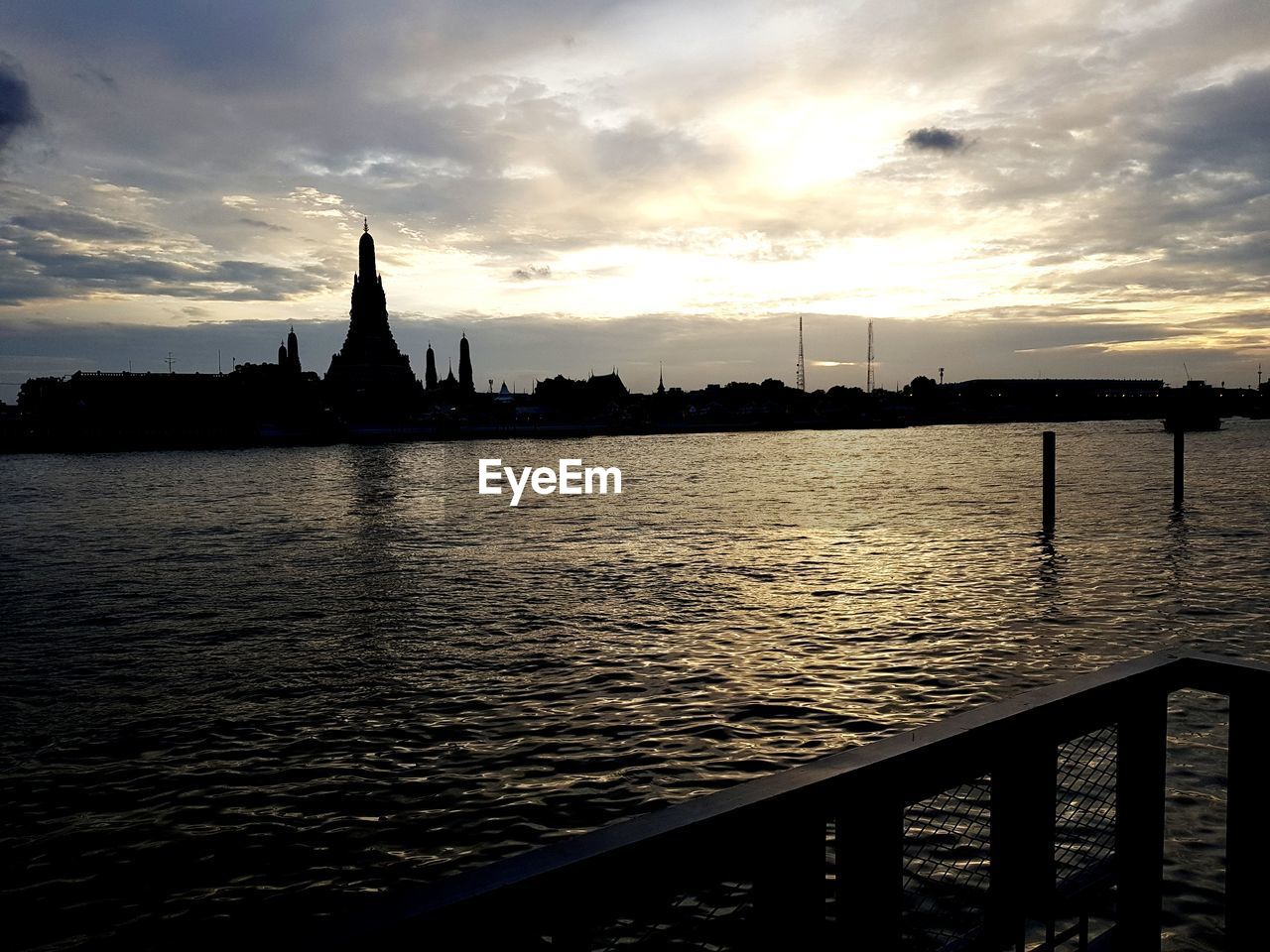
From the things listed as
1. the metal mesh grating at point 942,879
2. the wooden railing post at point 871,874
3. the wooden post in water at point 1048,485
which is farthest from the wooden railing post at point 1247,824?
the wooden post in water at point 1048,485

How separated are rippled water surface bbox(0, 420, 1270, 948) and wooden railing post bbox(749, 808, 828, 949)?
6.33m

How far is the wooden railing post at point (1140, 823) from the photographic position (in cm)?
375

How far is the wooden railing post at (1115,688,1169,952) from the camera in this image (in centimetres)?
375

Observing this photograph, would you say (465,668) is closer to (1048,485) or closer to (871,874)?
(871,874)

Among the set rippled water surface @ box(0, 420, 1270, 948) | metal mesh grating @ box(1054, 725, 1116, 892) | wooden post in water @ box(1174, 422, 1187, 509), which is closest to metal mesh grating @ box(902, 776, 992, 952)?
metal mesh grating @ box(1054, 725, 1116, 892)

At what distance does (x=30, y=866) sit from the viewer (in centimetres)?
921

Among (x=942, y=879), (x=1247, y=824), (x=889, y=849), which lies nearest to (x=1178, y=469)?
(x=942, y=879)

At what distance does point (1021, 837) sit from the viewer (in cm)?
334

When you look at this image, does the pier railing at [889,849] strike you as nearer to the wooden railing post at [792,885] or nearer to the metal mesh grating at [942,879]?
the wooden railing post at [792,885]

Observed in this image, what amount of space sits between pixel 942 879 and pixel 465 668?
9.91m

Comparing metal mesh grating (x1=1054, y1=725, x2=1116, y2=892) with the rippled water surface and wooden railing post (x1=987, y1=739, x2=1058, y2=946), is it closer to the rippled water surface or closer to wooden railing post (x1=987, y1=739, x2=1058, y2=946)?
the rippled water surface

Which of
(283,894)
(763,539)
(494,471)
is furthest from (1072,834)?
(494,471)

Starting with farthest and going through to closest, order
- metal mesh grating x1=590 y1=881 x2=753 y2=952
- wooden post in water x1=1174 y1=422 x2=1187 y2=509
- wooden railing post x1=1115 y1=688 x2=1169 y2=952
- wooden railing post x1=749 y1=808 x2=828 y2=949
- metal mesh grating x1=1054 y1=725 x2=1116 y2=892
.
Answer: wooden post in water x1=1174 y1=422 x2=1187 y2=509, metal mesh grating x1=590 y1=881 x2=753 y2=952, metal mesh grating x1=1054 y1=725 x2=1116 y2=892, wooden railing post x1=1115 y1=688 x2=1169 y2=952, wooden railing post x1=749 y1=808 x2=828 y2=949

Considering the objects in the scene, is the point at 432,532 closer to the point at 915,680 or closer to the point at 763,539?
the point at 763,539
